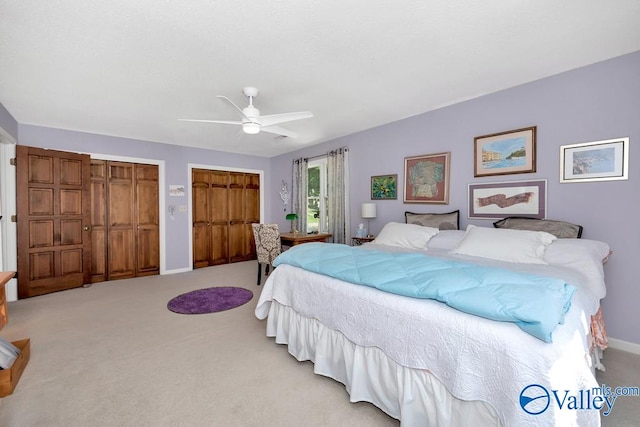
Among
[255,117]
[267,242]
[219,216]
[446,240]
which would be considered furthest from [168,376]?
[219,216]

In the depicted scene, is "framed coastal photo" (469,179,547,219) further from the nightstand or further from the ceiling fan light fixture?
the ceiling fan light fixture

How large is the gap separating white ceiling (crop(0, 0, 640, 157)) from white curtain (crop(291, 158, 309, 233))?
2.20 meters

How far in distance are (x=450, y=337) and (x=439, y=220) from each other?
2.34 m

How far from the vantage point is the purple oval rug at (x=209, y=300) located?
3350mm

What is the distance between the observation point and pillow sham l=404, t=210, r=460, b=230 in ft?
11.0

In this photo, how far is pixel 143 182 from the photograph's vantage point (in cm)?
502

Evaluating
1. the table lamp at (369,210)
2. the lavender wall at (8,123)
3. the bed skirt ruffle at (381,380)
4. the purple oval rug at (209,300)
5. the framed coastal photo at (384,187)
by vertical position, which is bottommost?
the purple oval rug at (209,300)

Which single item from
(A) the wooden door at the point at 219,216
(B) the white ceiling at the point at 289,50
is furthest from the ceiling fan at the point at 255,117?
(A) the wooden door at the point at 219,216

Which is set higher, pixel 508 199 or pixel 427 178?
pixel 427 178

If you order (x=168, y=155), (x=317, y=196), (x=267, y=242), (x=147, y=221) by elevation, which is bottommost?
(x=267, y=242)

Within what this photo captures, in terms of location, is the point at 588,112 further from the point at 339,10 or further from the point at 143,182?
the point at 143,182

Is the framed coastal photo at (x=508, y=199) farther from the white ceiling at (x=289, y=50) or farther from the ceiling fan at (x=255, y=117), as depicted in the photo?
the ceiling fan at (x=255, y=117)

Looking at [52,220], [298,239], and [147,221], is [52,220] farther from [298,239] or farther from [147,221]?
[298,239]

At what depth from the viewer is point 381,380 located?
5.32ft
